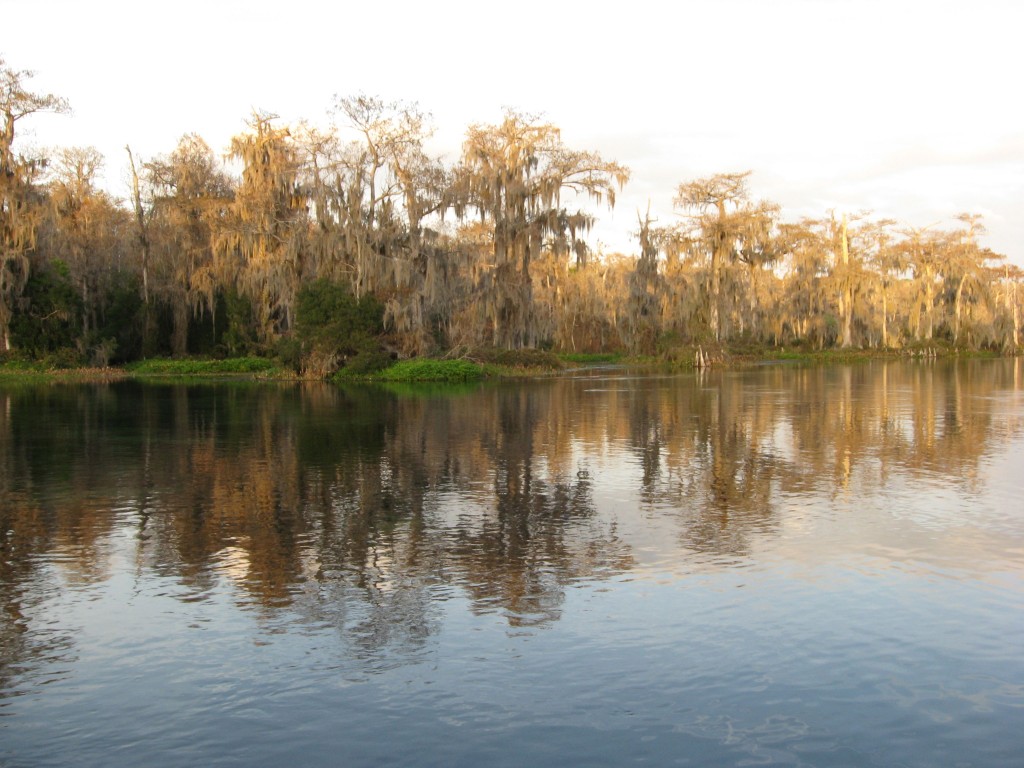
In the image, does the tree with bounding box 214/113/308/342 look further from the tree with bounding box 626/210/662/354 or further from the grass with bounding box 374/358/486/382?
the tree with bounding box 626/210/662/354

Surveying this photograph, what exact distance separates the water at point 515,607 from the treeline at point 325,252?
27.8 metres

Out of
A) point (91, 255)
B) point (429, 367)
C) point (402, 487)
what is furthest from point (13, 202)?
point (402, 487)

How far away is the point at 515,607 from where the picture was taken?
23.6 feet

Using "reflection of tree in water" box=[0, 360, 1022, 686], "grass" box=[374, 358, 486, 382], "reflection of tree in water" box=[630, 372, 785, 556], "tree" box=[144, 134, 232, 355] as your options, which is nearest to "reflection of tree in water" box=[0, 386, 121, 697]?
"reflection of tree in water" box=[0, 360, 1022, 686]

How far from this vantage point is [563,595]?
751 centimetres

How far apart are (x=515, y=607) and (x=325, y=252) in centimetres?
3763

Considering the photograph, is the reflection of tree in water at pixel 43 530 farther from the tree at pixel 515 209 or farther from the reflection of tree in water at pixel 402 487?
the tree at pixel 515 209

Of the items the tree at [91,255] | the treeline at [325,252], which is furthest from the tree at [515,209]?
the tree at [91,255]

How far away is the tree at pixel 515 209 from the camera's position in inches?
1807

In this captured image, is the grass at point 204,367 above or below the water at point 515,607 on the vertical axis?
above

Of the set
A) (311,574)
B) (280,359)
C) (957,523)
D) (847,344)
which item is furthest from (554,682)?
(847,344)

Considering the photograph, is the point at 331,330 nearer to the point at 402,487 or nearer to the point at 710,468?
the point at 710,468

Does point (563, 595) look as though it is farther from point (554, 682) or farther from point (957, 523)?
point (957, 523)

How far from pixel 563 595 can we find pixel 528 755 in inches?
105
